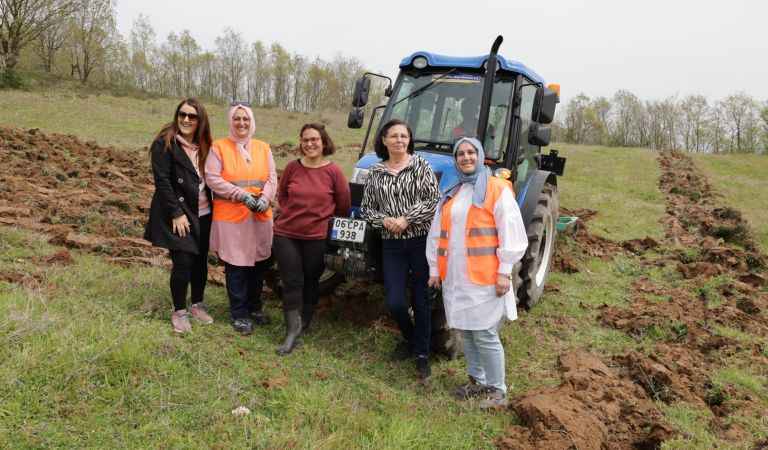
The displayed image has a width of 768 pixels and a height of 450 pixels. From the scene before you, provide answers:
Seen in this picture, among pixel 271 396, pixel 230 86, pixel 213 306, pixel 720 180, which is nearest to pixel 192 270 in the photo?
pixel 213 306

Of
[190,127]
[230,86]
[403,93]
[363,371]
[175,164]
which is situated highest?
[230,86]

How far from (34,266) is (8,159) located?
5.97m

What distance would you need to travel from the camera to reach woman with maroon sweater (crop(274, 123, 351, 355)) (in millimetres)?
4324

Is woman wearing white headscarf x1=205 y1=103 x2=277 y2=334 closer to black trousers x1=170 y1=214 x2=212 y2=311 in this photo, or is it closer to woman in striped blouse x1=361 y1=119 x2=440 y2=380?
black trousers x1=170 y1=214 x2=212 y2=311

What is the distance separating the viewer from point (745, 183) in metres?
20.0

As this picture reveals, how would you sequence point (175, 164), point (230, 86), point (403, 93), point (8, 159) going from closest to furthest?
point (175, 164)
point (403, 93)
point (8, 159)
point (230, 86)

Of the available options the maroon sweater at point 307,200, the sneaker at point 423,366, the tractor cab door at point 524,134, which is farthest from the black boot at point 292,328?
the tractor cab door at point 524,134

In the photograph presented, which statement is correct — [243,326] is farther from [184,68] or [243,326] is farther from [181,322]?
[184,68]

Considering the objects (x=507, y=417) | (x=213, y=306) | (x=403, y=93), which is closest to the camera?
(x=507, y=417)

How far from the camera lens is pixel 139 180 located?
10516mm

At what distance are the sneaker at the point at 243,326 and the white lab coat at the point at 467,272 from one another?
5.64 ft

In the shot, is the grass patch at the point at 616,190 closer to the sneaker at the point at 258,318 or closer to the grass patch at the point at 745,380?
the grass patch at the point at 745,380

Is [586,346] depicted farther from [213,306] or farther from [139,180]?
[139,180]

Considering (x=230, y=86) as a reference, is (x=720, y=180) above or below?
below
